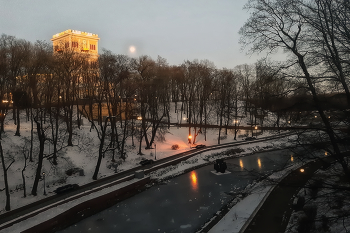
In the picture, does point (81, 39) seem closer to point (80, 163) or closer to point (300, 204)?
point (80, 163)

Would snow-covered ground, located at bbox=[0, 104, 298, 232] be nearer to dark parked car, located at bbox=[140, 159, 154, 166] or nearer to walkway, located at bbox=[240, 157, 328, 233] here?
walkway, located at bbox=[240, 157, 328, 233]

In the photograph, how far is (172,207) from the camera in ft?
55.9

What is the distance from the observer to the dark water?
569 inches

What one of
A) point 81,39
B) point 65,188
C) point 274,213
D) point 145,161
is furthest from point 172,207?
point 81,39

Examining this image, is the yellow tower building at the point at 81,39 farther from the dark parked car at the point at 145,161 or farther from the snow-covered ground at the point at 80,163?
the dark parked car at the point at 145,161

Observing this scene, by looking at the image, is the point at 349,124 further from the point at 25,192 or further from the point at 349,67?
the point at 25,192

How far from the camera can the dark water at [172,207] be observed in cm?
1445

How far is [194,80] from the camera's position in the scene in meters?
44.5

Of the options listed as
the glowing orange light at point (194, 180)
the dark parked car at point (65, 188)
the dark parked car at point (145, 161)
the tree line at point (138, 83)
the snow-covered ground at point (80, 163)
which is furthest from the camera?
the dark parked car at point (145, 161)

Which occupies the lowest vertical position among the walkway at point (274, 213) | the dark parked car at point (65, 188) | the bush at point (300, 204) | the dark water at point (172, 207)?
the dark water at point (172, 207)

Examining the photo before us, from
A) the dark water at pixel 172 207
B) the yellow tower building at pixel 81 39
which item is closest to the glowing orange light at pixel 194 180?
the dark water at pixel 172 207

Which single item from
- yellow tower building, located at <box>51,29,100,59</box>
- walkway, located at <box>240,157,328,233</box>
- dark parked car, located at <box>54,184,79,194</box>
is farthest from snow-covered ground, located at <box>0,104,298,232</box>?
yellow tower building, located at <box>51,29,100,59</box>

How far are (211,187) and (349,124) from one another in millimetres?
16255

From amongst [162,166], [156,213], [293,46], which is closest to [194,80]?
[162,166]
